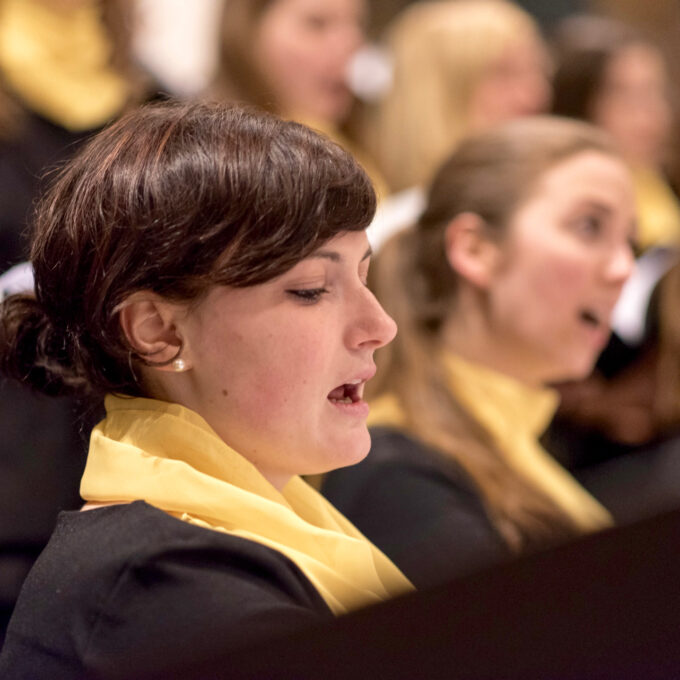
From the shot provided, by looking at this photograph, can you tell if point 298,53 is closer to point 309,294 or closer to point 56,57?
point 56,57

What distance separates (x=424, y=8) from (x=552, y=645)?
84.7 inches

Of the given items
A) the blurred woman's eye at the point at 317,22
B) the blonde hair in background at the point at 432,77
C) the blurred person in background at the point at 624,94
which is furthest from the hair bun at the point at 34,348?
the blurred person in background at the point at 624,94

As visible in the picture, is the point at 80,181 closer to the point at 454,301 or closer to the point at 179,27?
the point at 454,301

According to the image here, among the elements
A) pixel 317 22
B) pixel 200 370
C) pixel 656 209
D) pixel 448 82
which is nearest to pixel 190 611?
pixel 200 370

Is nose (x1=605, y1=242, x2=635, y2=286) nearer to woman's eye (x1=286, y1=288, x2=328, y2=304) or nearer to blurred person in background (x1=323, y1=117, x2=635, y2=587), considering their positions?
blurred person in background (x1=323, y1=117, x2=635, y2=587)

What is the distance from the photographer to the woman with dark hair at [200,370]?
2.32ft

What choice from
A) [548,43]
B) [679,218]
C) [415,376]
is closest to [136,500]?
[415,376]

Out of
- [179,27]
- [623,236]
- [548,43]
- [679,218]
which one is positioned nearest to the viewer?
[623,236]

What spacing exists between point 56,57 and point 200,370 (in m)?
0.73

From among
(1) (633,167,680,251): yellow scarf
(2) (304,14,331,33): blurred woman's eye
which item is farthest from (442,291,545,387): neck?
(2) (304,14,331,33): blurred woman's eye

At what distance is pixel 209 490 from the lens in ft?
2.41

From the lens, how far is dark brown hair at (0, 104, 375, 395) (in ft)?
2.34

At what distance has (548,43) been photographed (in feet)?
9.29

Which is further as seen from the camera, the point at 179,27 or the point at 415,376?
the point at 179,27
